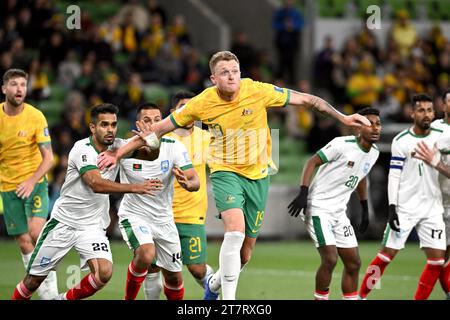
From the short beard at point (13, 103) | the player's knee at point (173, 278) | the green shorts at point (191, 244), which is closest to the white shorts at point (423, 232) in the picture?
the green shorts at point (191, 244)

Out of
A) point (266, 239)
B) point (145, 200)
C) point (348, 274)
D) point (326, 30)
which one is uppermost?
point (326, 30)

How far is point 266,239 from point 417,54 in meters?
6.19

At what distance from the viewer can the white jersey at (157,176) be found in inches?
391

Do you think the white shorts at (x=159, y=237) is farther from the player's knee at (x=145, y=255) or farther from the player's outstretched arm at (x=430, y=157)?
the player's outstretched arm at (x=430, y=157)

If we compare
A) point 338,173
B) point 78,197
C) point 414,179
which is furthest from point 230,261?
point 414,179

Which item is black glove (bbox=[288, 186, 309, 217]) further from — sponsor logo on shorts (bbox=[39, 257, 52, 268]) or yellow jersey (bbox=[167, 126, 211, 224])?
sponsor logo on shorts (bbox=[39, 257, 52, 268])

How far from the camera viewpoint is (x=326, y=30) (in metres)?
23.2

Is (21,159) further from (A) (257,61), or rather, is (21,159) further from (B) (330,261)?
(A) (257,61)

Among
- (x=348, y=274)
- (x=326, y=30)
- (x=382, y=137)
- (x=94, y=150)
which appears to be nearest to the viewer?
(x=94, y=150)

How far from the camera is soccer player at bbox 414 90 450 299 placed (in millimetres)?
10758

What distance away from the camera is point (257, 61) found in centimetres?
2256

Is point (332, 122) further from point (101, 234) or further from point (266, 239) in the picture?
point (101, 234)

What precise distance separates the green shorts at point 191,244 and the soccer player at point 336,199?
1.02 metres
